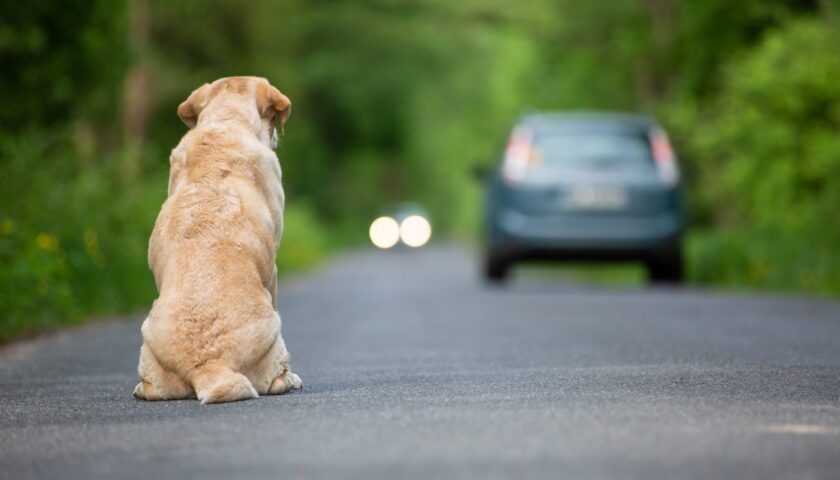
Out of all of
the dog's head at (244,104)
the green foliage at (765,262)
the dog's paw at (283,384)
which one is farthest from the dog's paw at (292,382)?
the green foliage at (765,262)

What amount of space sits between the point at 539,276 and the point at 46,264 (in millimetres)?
17973

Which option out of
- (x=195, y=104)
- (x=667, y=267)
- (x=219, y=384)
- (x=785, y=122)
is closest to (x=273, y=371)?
(x=219, y=384)

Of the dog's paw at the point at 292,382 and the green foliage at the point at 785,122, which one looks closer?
the dog's paw at the point at 292,382

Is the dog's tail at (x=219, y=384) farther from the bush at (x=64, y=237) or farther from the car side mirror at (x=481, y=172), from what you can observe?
the car side mirror at (x=481, y=172)

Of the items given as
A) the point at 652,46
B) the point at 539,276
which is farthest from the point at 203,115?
the point at 539,276

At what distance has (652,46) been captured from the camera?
88.4 feet

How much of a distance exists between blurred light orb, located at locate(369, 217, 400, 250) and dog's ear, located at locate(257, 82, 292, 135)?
53101mm

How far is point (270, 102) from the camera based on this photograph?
766 cm

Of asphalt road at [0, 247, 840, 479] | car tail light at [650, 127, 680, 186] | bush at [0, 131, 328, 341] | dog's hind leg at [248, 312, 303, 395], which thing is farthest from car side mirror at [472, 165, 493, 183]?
dog's hind leg at [248, 312, 303, 395]

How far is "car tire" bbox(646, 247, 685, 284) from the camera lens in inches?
685

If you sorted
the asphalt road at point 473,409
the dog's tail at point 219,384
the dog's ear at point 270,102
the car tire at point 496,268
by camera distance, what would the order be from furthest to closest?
the car tire at point 496,268, the dog's ear at point 270,102, the dog's tail at point 219,384, the asphalt road at point 473,409

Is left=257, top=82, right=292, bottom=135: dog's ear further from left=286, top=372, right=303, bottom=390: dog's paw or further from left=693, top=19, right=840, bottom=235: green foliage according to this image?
left=693, top=19, right=840, bottom=235: green foliage

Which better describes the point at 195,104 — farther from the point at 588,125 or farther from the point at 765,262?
the point at 765,262

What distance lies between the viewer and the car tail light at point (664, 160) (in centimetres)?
1720
